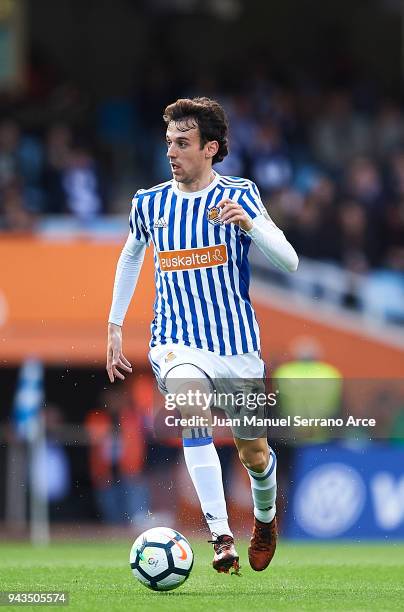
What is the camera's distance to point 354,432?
352 inches

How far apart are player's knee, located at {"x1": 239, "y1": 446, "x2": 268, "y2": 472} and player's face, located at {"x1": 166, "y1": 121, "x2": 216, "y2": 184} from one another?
1.42 m

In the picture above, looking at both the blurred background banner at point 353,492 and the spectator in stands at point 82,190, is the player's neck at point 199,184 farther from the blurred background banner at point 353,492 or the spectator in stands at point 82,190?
the spectator in stands at point 82,190

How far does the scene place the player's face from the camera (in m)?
7.68

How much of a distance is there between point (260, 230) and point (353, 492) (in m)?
6.27

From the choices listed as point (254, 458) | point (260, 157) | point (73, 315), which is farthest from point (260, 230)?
point (260, 157)

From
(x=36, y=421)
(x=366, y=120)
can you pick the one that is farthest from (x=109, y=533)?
(x=366, y=120)

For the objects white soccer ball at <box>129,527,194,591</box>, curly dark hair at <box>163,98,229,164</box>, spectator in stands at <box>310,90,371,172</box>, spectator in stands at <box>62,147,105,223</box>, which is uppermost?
spectator in stands at <box>310,90,371,172</box>

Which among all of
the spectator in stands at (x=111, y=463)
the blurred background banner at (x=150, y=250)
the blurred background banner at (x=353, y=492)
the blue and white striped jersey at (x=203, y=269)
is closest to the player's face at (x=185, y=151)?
the blue and white striped jersey at (x=203, y=269)

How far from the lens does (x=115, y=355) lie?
7.86 meters

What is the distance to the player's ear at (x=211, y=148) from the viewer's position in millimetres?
7754

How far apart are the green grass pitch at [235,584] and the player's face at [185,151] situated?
6.88ft

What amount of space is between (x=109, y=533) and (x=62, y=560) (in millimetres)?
3983

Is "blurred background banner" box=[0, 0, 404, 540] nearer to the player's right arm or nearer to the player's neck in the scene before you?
the player's right arm

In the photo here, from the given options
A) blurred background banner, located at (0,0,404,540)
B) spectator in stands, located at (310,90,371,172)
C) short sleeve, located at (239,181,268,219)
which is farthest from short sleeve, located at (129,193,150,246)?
spectator in stands, located at (310,90,371,172)
